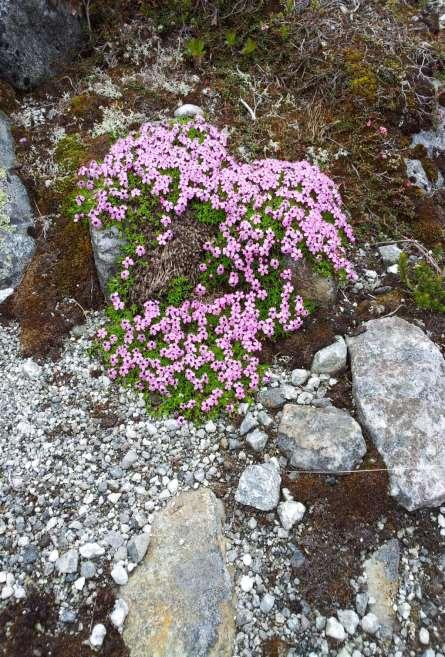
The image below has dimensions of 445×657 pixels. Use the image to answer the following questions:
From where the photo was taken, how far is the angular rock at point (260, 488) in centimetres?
552

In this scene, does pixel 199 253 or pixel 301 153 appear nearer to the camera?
pixel 199 253

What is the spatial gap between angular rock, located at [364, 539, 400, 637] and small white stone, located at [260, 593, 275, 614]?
914 mm

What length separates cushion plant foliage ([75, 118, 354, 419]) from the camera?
22.1 ft

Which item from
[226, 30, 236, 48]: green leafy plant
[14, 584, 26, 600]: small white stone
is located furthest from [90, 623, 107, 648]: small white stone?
[226, 30, 236, 48]: green leafy plant

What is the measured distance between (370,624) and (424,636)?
47 cm

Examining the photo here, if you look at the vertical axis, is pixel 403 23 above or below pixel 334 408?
above

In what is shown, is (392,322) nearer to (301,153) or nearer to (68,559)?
(301,153)

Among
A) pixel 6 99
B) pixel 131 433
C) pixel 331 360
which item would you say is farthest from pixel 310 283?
pixel 6 99

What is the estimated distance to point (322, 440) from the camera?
227 inches

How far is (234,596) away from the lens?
4992 millimetres

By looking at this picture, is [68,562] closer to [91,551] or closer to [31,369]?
[91,551]

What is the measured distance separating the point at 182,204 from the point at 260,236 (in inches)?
44.1

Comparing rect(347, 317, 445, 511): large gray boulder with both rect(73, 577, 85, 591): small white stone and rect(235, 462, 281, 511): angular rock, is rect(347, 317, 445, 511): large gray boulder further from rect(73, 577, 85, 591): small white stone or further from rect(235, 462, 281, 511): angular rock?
rect(73, 577, 85, 591): small white stone

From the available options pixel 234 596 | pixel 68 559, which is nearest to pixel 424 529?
pixel 234 596
